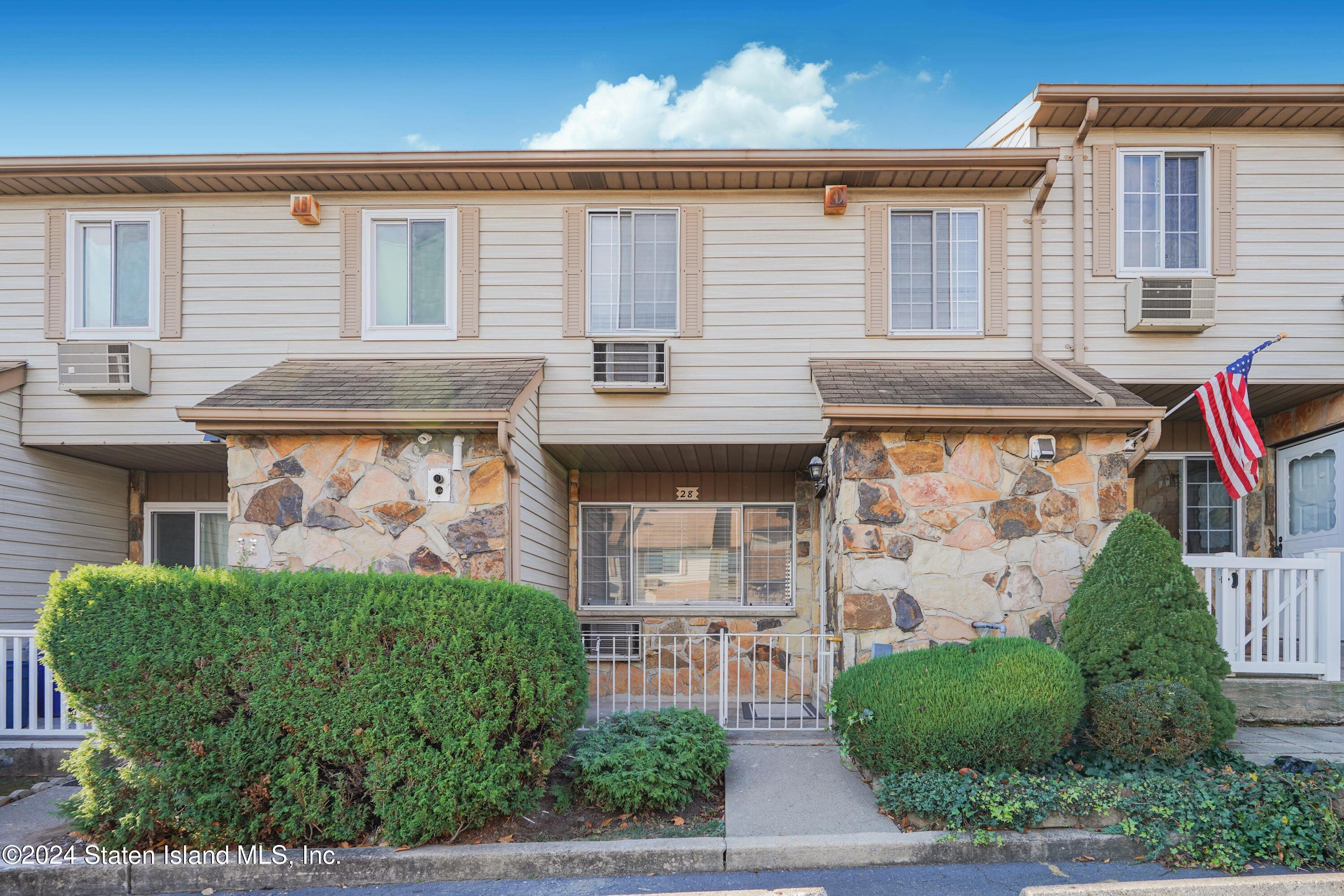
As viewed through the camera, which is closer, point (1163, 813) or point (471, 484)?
point (1163, 813)

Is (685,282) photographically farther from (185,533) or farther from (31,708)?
(185,533)

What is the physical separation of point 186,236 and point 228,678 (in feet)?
17.7

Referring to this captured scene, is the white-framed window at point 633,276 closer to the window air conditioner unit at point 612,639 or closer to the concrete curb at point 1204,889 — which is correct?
the window air conditioner unit at point 612,639

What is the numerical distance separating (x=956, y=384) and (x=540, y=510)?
160 inches

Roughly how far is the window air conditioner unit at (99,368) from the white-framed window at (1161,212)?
964cm

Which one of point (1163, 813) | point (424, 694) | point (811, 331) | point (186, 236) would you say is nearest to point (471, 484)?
point (424, 694)

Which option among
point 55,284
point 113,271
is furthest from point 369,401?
point 55,284

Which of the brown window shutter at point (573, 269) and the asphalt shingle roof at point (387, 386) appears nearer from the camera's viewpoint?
the asphalt shingle roof at point (387, 386)

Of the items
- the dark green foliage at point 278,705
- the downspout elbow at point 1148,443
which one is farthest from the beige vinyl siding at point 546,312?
the dark green foliage at point 278,705

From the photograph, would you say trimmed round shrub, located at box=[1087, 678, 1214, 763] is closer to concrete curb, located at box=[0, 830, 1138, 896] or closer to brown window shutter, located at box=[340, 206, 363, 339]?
concrete curb, located at box=[0, 830, 1138, 896]

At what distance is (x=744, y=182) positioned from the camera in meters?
7.89

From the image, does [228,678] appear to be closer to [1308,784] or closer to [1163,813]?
[1163,813]

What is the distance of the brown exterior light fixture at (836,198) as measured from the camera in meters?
7.74

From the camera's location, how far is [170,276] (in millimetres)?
7941
